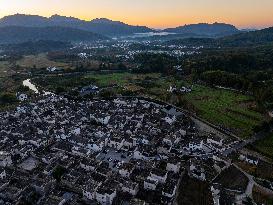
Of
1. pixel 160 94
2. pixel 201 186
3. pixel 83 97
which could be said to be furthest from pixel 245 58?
pixel 201 186

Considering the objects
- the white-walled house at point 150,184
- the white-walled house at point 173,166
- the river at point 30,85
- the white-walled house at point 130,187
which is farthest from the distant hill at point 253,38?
the white-walled house at point 130,187

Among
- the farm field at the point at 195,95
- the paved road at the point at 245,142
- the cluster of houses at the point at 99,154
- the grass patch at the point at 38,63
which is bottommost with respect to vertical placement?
the grass patch at the point at 38,63

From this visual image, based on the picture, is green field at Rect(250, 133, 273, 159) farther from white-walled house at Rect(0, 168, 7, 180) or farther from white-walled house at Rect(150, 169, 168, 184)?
white-walled house at Rect(0, 168, 7, 180)

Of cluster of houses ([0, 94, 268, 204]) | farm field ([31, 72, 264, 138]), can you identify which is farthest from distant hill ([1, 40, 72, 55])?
cluster of houses ([0, 94, 268, 204])

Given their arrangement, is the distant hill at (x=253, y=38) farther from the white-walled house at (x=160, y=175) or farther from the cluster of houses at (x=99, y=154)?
the white-walled house at (x=160, y=175)

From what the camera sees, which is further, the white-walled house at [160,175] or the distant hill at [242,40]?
the distant hill at [242,40]

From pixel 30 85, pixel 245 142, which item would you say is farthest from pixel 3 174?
pixel 30 85

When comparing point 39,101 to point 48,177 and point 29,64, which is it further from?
point 29,64

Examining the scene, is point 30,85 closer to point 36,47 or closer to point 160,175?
point 160,175
